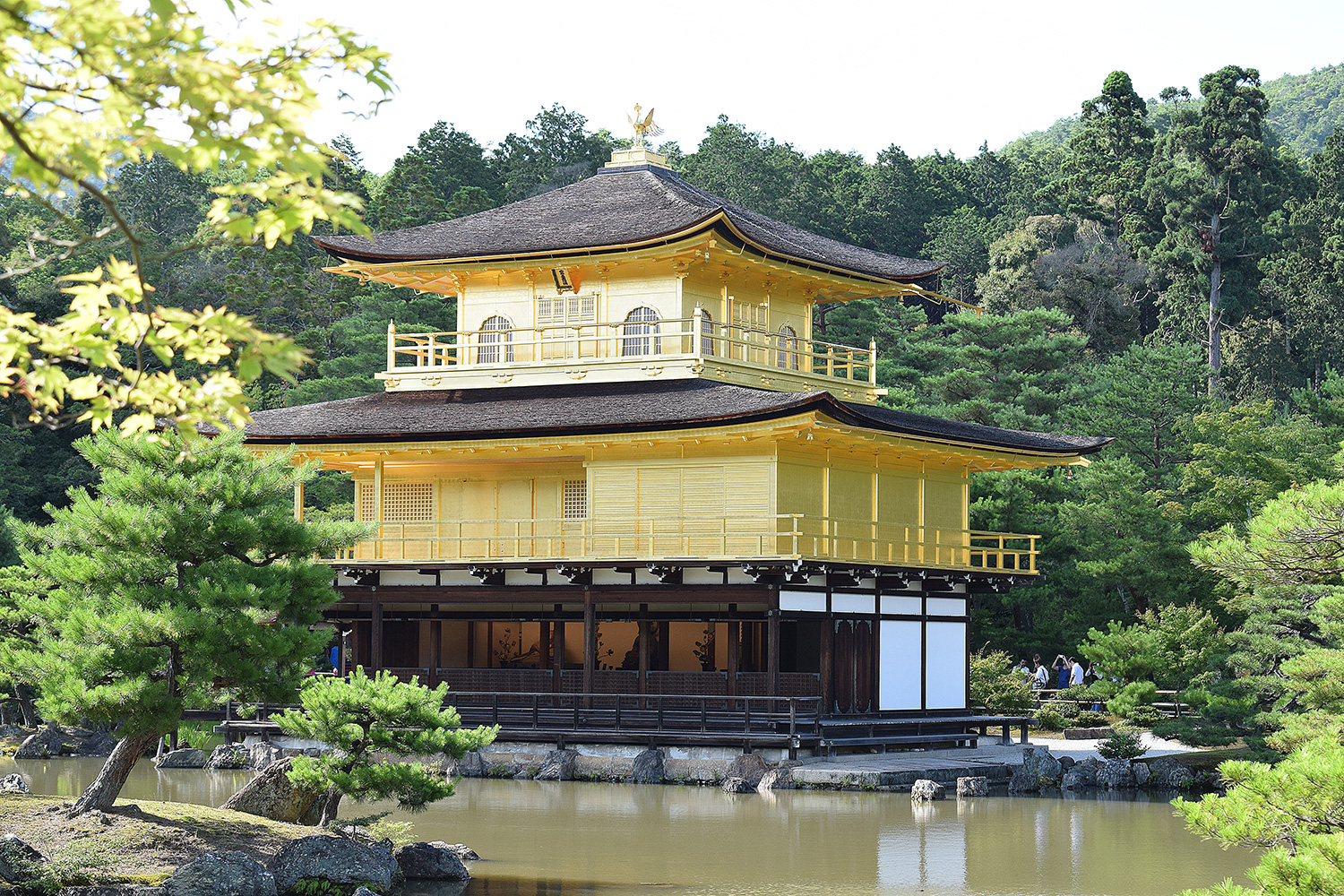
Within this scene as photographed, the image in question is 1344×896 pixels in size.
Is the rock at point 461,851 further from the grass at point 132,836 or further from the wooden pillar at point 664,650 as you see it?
the wooden pillar at point 664,650

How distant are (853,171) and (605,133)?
2066 centimetres

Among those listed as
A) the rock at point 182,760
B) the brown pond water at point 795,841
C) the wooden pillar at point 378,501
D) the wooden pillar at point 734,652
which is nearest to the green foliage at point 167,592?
the brown pond water at point 795,841

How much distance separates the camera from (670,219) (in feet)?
106

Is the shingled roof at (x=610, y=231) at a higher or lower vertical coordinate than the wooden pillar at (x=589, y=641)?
higher

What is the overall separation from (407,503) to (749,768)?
1120 centimetres

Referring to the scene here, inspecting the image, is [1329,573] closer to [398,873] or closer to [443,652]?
[398,873]

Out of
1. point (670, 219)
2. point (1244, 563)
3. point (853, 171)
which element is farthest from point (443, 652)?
point (853, 171)

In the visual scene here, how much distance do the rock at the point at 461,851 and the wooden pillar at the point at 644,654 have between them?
461 inches

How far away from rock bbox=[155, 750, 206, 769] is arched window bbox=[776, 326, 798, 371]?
14619mm

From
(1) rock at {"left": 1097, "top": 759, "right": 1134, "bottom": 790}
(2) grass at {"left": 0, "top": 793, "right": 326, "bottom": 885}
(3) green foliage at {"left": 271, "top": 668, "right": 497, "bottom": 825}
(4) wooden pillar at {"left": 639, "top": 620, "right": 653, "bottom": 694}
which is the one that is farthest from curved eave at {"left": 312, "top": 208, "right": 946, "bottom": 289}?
(2) grass at {"left": 0, "top": 793, "right": 326, "bottom": 885}

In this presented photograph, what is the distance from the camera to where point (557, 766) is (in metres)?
27.3

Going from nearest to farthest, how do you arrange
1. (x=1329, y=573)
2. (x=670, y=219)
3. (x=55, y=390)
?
(x=55, y=390) → (x=1329, y=573) → (x=670, y=219)

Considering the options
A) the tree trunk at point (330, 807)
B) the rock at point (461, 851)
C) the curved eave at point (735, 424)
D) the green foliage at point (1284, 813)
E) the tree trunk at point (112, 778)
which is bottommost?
the rock at point (461, 851)

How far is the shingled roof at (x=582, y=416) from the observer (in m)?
28.0
